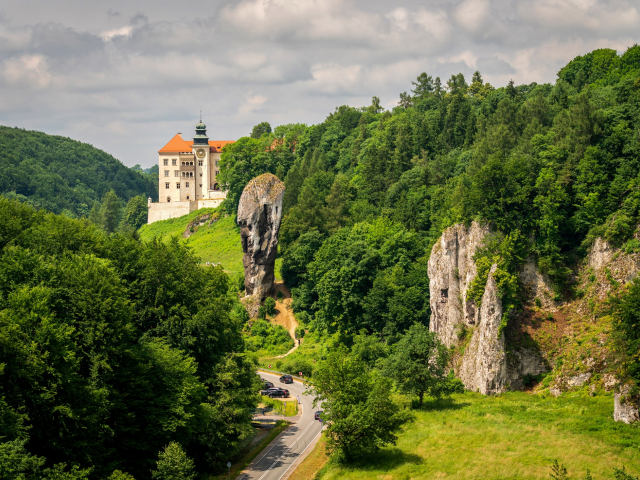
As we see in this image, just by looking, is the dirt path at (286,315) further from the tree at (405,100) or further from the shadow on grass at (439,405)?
the tree at (405,100)

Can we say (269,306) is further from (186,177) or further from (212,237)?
(186,177)

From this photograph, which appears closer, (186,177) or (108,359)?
(108,359)

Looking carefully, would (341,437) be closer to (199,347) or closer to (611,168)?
(199,347)

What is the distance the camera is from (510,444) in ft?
A: 133

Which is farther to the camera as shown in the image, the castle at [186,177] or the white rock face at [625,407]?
the castle at [186,177]

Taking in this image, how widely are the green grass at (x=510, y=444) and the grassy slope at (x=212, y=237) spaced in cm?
4795

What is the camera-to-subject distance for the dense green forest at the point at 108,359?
114ft

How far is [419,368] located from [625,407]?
14.1m

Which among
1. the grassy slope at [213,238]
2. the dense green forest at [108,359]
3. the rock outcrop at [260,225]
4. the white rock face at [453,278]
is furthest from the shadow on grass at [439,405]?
the grassy slope at [213,238]

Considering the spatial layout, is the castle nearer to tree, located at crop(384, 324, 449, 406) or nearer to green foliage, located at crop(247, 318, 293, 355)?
green foliage, located at crop(247, 318, 293, 355)

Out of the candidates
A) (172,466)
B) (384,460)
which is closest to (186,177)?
(384,460)

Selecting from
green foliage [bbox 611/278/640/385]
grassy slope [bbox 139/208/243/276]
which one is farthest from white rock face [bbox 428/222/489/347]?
grassy slope [bbox 139/208/243/276]

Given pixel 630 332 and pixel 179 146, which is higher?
pixel 179 146

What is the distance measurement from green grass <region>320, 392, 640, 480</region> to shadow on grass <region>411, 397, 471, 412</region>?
69cm
